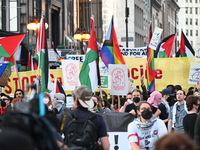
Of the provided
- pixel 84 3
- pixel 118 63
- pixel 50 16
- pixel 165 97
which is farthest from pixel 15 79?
pixel 84 3

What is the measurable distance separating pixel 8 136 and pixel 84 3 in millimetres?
62140

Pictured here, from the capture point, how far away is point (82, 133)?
6.92 m

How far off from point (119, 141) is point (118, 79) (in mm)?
3834

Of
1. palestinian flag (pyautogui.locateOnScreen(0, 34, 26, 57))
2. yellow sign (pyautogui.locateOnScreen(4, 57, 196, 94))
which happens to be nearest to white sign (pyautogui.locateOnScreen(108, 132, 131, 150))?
palestinian flag (pyautogui.locateOnScreen(0, 34, 26, 57))

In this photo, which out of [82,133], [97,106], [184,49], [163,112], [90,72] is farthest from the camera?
[184,49]

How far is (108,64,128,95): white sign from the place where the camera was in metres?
15.6

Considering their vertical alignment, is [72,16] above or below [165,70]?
above

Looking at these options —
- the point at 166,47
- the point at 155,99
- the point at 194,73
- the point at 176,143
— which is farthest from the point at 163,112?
the point at 166,47

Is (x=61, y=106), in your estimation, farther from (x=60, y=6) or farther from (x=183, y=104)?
(x=60, y=6)

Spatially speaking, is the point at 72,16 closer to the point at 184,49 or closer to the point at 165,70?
the point at 184,49

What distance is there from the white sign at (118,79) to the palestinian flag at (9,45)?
9.18ft

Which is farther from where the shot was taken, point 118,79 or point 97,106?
point 118,79

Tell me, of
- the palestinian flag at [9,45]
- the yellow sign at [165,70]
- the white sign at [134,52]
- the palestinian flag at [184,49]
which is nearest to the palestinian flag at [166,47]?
the palestinian flag at [184,49]

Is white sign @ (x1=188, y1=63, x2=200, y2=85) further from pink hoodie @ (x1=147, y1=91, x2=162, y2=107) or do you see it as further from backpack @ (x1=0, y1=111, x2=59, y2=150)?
backpack @ (x1=0, y1=111, x2=59, y2=150)
